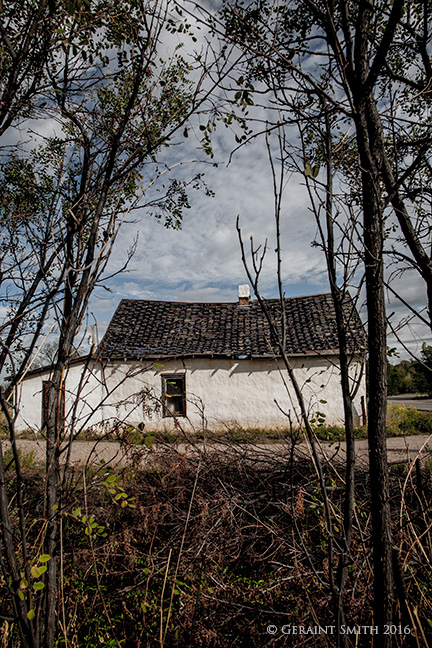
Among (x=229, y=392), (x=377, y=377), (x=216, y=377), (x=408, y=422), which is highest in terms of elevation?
(x=377, y=377)

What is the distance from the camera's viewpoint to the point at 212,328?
49.0 feet

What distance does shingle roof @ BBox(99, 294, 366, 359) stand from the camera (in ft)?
43.4

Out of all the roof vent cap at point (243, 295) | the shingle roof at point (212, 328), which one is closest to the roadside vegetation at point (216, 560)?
the shingle roof at point (212, 328)

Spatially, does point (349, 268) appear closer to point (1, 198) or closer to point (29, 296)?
point (29, 296)

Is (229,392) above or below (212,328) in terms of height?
below

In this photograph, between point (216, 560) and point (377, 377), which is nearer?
point (377, 377)

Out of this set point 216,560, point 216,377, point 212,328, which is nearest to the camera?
point 216,560

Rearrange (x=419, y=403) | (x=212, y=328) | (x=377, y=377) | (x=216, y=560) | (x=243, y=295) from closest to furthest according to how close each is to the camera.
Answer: (x=377, y=377) < (x=216, y=560) < (x=212, y=328) < (x=243, y=295) < (x=419, y=403)

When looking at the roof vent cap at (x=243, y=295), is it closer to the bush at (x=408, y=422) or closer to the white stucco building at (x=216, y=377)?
the white stucco building at (x=216, y=377)

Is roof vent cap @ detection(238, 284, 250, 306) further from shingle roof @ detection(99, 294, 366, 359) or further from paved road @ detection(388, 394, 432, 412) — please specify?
paved road @ detection(388, 394, 432, 412)

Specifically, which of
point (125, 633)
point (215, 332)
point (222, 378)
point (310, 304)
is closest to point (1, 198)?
point (125, 633)

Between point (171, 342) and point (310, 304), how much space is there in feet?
21.1

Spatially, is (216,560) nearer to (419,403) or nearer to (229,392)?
(229,392)

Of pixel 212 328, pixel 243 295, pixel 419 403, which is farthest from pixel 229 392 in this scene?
pixel 419 403
